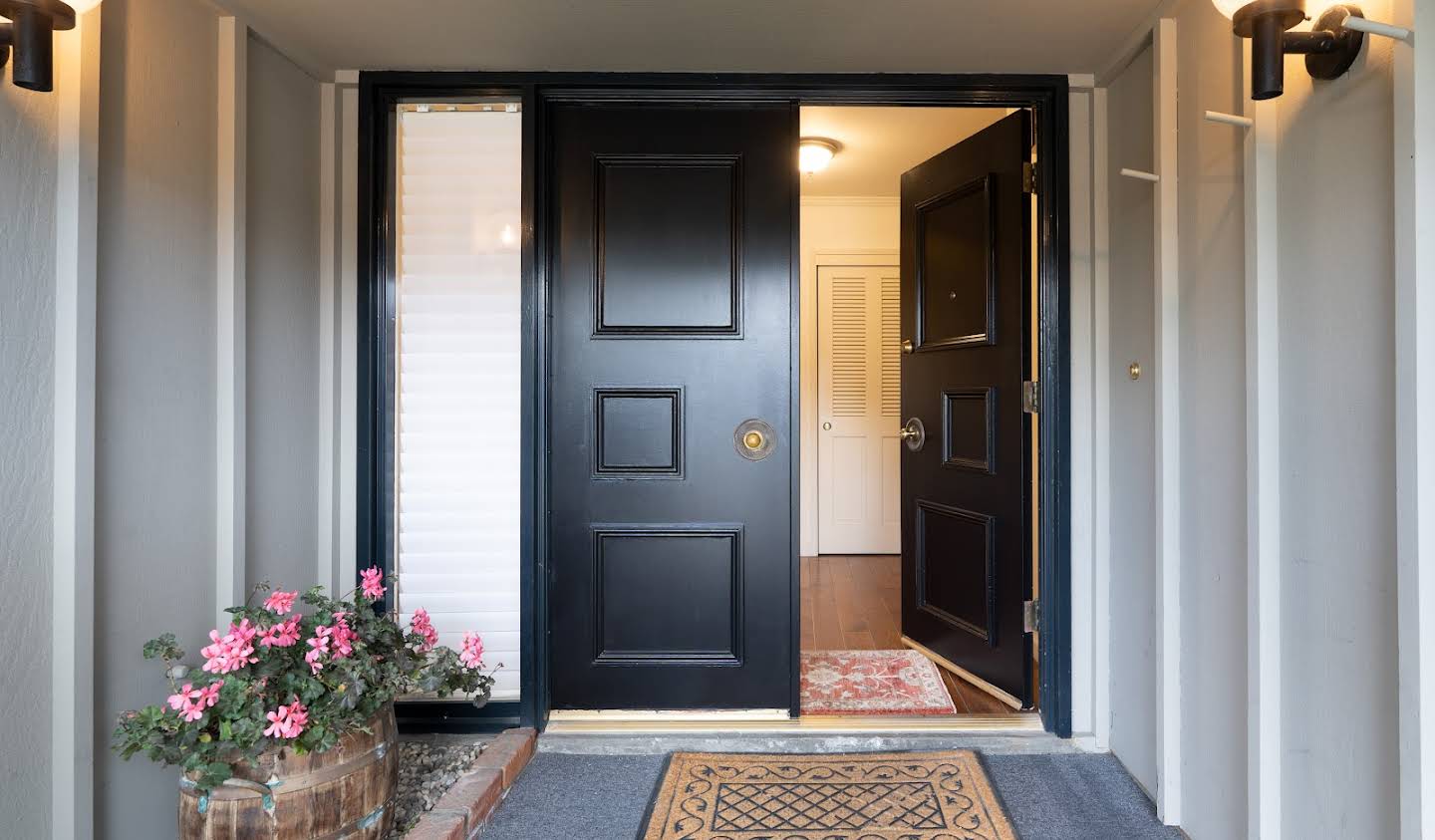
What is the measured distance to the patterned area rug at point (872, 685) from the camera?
8.07 ft

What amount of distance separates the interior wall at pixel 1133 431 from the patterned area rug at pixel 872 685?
0.56m

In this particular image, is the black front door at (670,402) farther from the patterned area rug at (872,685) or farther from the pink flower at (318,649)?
the pink flower at (318,649)

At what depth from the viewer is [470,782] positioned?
1.87m

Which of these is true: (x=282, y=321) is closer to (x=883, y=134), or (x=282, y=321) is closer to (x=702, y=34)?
(x=702, y=34)

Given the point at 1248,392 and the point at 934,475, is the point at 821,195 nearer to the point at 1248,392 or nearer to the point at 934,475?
the point at 934,475

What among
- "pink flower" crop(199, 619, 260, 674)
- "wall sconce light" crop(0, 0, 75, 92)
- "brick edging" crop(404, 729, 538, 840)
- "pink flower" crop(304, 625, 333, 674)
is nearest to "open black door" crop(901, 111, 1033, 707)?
"brick edging" crop(404, 729, 538, 840)

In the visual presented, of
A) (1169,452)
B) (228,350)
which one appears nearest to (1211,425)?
(1169,452)

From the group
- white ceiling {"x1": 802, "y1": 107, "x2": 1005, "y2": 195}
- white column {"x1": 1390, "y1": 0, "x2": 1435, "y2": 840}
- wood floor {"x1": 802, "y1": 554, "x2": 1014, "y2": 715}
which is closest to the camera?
white column {"x1": 1390, "y1": 0, "x2": 1435, "y2": 840}

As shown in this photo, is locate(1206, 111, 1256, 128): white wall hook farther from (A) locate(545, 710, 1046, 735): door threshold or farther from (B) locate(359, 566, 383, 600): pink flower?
(B) locate(359, 566, 383, 600): pink flower

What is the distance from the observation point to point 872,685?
Result: 269 centimetres

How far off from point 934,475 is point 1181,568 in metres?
1.06

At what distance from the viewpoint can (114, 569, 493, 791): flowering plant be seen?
1.39 m

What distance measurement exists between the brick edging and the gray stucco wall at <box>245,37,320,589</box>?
747 mm

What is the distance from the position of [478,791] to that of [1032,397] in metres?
1.89
